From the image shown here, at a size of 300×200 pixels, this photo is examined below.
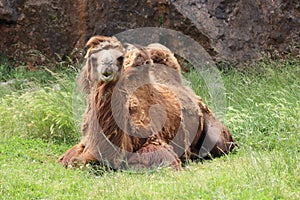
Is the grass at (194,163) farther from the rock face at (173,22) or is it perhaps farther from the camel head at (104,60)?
the camel head at (104,60)

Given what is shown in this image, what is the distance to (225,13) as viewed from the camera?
1373 cm

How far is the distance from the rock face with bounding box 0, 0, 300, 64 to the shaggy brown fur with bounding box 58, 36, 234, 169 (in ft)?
16.8

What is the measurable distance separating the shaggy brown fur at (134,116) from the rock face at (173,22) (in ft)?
16.8

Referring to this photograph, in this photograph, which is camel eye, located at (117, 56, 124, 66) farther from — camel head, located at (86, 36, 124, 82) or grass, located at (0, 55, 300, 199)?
grass, located at (0, 55, 300, 199)

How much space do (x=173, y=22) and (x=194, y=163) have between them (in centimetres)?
626

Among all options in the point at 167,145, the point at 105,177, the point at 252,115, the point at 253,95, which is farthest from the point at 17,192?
the point at 253,95

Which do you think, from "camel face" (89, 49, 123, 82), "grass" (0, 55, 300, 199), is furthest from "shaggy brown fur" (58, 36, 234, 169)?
"grass" (0, 55, 300, 199)

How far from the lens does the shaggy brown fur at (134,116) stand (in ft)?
24.5

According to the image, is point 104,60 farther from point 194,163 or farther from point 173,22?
point 173,22

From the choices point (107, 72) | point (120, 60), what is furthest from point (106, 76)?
point (120, 60)

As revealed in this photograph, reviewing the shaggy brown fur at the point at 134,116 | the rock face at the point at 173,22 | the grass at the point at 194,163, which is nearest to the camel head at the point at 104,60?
the shaggy brown fur at the point at 134,116

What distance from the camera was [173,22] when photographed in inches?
547

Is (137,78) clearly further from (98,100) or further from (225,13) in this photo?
(225,13)

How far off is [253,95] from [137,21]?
4.26 meters
